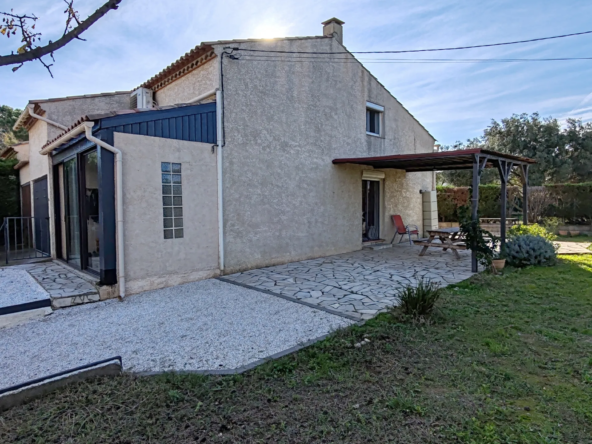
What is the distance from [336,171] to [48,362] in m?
8.23

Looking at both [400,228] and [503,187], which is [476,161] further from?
[400,228]

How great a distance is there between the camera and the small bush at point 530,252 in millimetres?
8547

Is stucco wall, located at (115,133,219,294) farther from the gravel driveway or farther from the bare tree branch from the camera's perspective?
the bare tree branch

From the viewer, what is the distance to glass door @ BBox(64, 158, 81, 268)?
7.64 m

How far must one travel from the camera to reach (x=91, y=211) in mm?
7352

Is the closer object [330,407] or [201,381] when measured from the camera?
[330,407]

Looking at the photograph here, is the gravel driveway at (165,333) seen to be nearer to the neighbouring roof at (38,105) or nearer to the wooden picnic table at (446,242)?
the wooden picnic table at (446,242)

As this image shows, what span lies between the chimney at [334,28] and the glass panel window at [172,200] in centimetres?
654

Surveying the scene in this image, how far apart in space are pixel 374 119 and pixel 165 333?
1023cm

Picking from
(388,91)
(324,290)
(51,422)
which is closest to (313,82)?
(388,91)

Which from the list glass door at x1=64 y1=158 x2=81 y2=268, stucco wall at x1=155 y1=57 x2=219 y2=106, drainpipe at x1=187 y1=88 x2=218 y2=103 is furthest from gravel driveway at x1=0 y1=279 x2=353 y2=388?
stucco wall at x1=155 y1=57 x2=219 y2=106

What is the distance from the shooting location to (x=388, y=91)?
12.6 m

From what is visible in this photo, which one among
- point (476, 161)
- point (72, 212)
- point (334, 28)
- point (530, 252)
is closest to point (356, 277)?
point (476, 161)

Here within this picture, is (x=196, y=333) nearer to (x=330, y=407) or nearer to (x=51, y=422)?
(x=51, y=422)
